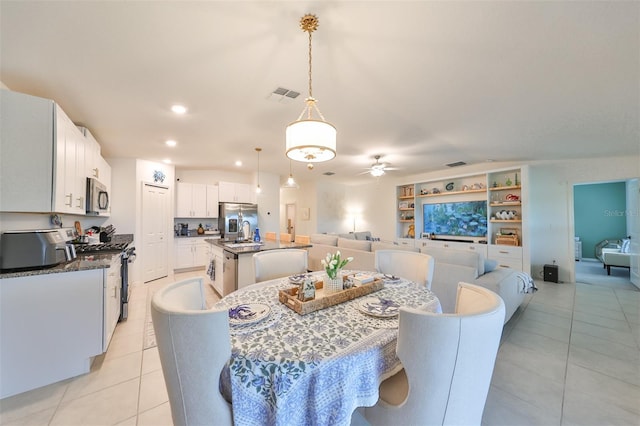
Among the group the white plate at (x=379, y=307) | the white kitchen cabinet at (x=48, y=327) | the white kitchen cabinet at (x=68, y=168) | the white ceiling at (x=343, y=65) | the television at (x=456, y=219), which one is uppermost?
the white ceiling at (x=343, y=65)

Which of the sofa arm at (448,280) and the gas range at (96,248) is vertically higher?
the gas range at (96,248)

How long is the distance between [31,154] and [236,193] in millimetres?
4425

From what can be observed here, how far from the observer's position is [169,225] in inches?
217

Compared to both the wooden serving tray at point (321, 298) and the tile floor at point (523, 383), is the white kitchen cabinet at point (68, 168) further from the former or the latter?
the wooden serving tray at point (321, 298)

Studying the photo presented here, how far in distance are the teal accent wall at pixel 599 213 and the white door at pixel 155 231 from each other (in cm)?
1046

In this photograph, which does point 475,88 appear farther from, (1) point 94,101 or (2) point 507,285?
(1) point 94,101

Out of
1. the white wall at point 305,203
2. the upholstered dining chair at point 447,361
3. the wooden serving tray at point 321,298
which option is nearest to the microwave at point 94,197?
the wooden serving tray at point 321,298

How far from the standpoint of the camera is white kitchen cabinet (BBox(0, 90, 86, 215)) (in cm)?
196

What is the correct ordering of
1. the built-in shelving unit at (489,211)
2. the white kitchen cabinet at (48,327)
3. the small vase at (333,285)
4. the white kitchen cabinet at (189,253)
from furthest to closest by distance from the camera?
1. the white kitchen cabinet at (189,253)
2. the built-in shelving unit at (489,211)
3. the white kitchen cabinet at (48,327)
4. the small vase at (333,285)

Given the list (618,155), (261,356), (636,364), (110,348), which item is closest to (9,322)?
(110,348)

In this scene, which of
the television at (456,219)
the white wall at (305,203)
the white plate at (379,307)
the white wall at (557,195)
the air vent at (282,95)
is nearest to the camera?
the white plate at (379,307)

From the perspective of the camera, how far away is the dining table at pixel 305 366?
933mm

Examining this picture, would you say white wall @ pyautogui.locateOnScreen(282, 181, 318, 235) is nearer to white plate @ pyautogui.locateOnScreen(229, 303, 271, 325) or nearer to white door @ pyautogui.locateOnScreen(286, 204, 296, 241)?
white door @ pyautogui.locateOnScreen(286, 204, 296, 241)

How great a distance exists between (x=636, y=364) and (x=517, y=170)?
4213 millimetres
